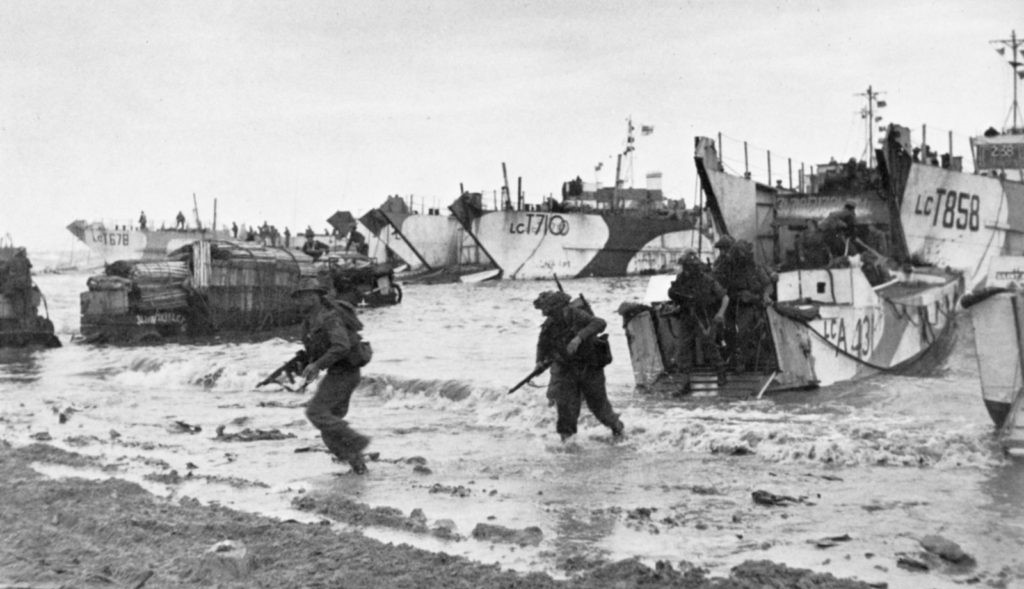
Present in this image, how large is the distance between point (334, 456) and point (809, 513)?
13.5 feet

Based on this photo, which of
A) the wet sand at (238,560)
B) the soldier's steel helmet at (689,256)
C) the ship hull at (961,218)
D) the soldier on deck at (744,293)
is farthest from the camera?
the ship hull at (961,218)

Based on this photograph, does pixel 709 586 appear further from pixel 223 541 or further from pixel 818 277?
pixel 818 277

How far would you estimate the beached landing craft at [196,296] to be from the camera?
2611cm

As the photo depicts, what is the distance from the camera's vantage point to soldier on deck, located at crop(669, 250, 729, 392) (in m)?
12.8

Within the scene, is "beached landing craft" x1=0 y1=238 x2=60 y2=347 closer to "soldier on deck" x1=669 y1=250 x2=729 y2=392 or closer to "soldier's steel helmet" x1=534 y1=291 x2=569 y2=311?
"soldier on deck" x1=669 y1=250 x2=729 y2=392

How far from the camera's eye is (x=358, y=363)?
28.7 feet

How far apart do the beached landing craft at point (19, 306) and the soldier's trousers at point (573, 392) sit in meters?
17.1

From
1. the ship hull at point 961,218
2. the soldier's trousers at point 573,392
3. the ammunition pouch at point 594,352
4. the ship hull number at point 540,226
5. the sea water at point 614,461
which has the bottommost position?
the sea water at point 614,461

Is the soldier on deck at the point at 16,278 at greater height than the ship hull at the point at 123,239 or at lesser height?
lesser

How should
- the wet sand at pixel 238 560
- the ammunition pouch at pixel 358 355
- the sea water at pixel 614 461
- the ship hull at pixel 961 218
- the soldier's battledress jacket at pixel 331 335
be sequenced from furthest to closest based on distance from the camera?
1. the ship hull at pixel 961 218
2. the ammunition pouch at pixel 358 355
3. the soldier's battledress jacket at pixel 331 335
4. the sea water at pixel 614 461
5. the wet sand at pixel 238 560

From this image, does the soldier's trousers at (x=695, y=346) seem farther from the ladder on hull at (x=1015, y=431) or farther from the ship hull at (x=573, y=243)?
the ship hull at (x=573, y=243)

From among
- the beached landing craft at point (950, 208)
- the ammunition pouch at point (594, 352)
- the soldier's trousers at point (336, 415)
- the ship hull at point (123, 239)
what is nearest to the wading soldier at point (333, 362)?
the soldier's trousers at point (336, 415)

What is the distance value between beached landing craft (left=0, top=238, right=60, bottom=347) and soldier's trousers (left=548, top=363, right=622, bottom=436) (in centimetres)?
1711

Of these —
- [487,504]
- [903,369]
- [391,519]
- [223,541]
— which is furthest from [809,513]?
[903,369]
